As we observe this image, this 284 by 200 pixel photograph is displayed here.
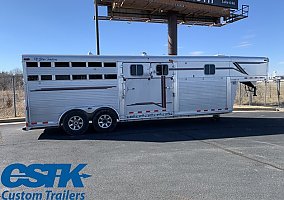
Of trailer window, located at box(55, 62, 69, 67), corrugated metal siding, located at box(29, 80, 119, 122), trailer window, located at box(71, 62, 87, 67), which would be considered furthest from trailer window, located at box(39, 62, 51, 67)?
trailer window, located at box(71, 62, 87, 67)

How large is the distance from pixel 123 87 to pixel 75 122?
85.7 inches

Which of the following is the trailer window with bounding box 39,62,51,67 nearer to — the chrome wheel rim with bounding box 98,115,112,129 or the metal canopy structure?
the chrome wheel rim with bounding box 98,115,112,129

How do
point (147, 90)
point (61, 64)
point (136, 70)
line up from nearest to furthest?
point (61, 64) < point (136, 70) < point (147, 90)

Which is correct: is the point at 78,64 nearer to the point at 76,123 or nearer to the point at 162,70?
the point at 76,123

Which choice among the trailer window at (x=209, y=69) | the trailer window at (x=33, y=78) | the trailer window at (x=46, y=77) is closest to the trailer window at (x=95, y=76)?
the trailer window at (x=46, y=77)

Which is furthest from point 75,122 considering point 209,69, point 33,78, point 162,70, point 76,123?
point 209,69

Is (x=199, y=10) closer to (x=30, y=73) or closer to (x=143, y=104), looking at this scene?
(x=143, y=104)

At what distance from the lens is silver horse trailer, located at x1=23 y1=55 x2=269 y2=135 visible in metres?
9.03

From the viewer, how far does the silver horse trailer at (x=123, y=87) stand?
9.03 metres

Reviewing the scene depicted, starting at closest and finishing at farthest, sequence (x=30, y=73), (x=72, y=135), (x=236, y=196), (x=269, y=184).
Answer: (x=236, y=196) < (x=269, y=184) < (x=30, y=73) < (x=72, y=135)

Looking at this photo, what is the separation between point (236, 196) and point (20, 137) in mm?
7794

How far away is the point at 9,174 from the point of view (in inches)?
217

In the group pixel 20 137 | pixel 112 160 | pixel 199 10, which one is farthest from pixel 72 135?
pixel 199 10

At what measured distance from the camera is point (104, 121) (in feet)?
32.2
